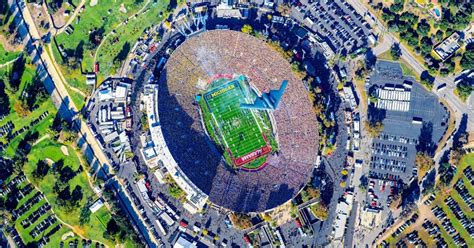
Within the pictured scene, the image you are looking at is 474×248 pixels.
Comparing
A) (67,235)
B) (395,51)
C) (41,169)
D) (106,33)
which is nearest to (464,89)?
(395,51)

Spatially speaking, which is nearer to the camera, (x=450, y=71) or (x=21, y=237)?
(x=21, y=237)

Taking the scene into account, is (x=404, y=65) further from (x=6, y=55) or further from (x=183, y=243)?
(x=6, y=55)

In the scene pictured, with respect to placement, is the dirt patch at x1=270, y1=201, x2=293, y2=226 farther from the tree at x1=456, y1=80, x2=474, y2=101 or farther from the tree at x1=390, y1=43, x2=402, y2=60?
the tree at x1=456, y1=80, x2=474, y2=101

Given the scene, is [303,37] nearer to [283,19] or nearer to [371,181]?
[283,19]

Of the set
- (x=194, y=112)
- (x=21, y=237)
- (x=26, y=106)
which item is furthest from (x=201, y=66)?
(x=21, y=237)

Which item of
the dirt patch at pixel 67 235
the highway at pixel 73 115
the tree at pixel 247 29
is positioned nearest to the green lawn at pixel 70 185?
the dirt patch at pixel 67 235

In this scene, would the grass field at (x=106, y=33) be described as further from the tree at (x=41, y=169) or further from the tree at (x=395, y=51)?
the tree at (x=395, y=51)
